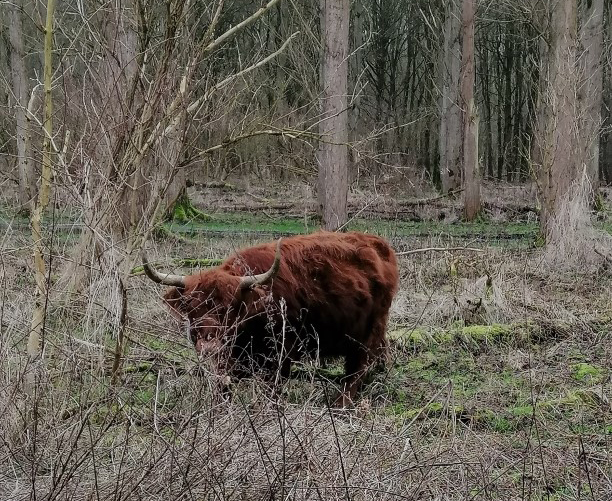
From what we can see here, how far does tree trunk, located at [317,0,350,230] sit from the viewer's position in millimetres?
13547

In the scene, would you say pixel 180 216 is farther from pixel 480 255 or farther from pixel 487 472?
pixel 487 472

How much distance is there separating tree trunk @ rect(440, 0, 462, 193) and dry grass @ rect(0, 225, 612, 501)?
49.9 ft

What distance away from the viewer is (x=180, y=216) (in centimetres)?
1744

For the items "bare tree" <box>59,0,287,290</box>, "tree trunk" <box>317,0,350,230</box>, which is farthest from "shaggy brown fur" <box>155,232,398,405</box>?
"tree trunk" <box>317,0,350,230</box>

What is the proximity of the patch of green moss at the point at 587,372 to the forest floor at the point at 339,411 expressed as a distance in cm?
2

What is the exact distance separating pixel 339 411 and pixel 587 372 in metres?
2.38

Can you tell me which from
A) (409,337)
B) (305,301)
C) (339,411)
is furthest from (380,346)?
(339,411)

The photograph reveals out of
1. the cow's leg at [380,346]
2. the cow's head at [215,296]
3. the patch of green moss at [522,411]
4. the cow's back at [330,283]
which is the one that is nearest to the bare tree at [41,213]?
the cow's head at [215,296]

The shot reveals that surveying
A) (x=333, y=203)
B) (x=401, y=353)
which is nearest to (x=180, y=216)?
(x=333, y=203)

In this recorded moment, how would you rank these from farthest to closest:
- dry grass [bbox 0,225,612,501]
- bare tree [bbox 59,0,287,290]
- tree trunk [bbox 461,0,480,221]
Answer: tree trunk [bbox 461,0,480,221]
bare tree [bbox 59,0,287,290]
dry grass [bbox 0,225,612,501]

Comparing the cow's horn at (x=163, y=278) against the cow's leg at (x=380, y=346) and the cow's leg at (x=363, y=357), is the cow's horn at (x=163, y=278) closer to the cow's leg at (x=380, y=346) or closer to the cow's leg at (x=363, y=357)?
the cow's leg at (x=363, y=357)

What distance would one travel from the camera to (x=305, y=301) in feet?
20.2

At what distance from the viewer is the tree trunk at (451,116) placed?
891 inches

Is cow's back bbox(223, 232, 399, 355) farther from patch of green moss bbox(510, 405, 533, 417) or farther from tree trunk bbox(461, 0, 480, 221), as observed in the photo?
tree trunk bbox(461, 0, 480, 221)
